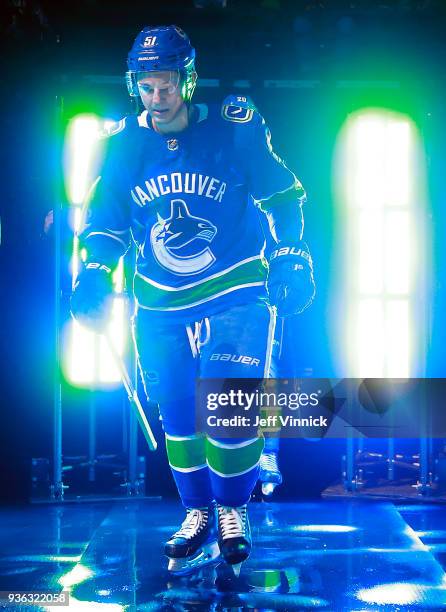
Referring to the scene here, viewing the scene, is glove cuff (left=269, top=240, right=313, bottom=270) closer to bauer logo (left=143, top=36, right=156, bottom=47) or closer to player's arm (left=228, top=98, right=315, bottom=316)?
player's arm (left=228, top=98, right=315, bottom=316)

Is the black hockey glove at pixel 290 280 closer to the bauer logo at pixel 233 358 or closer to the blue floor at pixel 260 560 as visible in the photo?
the bauer logo at pixel 233 358

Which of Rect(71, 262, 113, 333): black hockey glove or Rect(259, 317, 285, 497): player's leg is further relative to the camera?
Rect(259, 317, 285, 497): player's leg

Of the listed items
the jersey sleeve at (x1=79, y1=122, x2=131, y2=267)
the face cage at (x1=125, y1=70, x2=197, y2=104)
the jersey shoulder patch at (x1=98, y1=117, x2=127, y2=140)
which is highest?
the face cage at (x1=125, y1=70, x2=197, y2=104)

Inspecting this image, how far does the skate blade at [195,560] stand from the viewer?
112 inches

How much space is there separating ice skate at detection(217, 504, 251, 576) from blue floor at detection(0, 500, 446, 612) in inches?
2.6

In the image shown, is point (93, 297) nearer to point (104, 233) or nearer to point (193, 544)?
point (104, 233)

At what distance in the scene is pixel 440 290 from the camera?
4652mm

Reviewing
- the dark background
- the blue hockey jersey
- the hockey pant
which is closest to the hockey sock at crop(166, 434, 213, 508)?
the hockey pant

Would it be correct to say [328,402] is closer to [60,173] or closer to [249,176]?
[249,176]

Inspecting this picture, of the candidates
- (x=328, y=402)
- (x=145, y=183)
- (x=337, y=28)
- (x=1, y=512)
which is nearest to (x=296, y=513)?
(x=328, y=402)

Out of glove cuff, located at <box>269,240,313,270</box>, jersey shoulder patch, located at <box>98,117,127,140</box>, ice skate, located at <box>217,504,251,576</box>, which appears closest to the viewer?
ice skate, located at <box>217,504,251,576</box>

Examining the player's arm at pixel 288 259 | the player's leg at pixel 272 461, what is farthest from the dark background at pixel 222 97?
the player's arm at pixel 288 259

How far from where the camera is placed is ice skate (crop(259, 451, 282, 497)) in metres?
4.31

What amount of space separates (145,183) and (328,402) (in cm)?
158
